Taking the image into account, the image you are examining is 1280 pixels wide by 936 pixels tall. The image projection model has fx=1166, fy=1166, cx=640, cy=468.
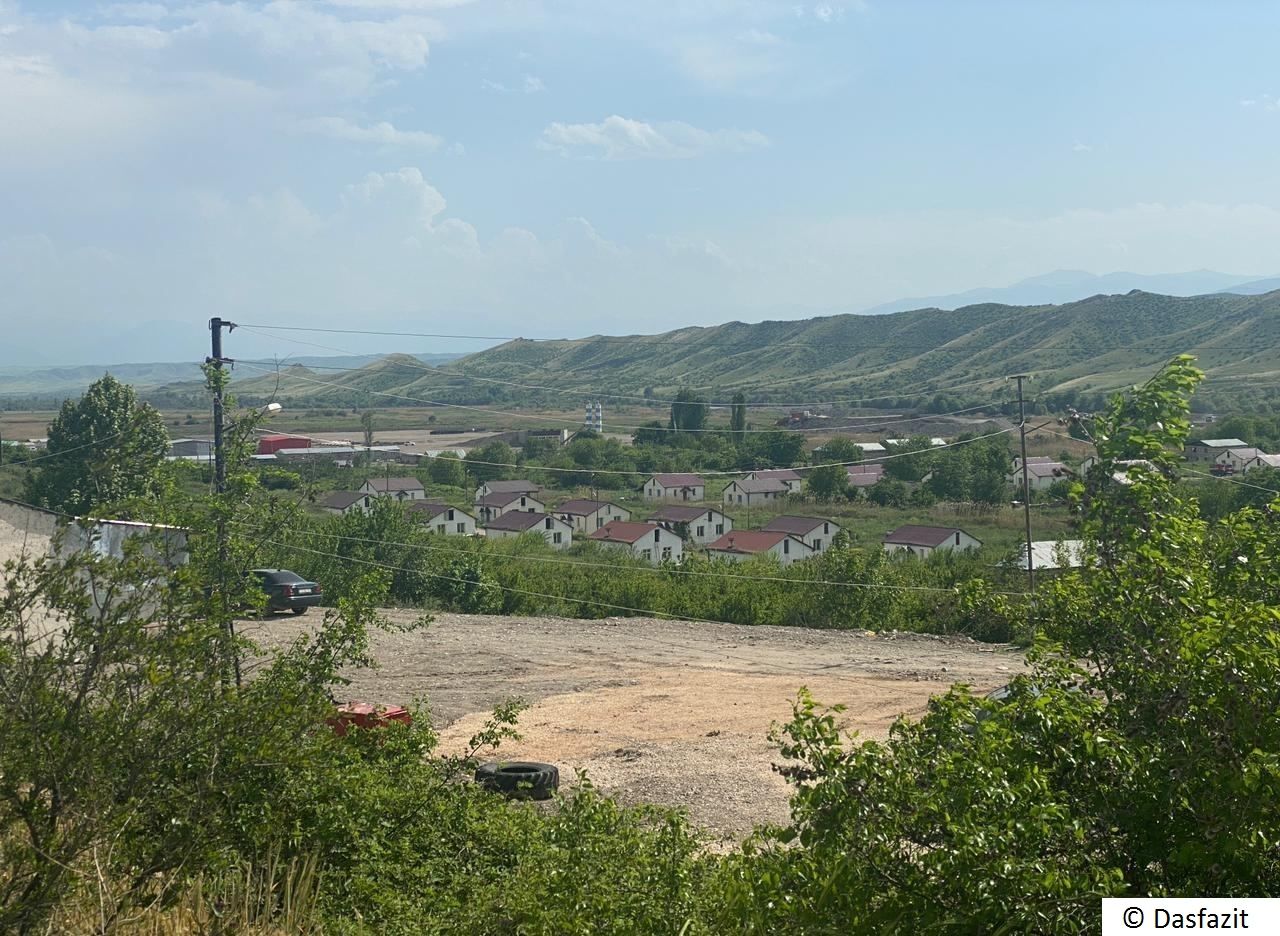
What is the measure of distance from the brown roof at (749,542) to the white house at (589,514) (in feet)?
32.3

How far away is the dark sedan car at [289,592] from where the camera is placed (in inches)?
1175

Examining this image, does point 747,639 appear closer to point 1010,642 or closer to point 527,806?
point 1010,642

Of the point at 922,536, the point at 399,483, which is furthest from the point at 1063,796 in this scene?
the point at 399,483

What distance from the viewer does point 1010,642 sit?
2977 cm

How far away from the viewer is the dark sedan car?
1175 inches

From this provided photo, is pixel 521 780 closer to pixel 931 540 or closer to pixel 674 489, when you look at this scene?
pixel 931 540

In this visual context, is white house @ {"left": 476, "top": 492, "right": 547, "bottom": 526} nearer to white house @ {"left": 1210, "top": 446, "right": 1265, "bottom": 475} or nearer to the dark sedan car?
the dark sedan car

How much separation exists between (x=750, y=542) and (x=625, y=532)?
6.13 metres

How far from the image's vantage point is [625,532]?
182 feet

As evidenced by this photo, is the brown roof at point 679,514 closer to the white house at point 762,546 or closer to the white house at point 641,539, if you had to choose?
the white house at point 641,539

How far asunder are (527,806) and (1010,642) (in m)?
21.9

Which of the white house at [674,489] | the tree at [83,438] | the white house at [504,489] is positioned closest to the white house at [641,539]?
the white house at [504,489]

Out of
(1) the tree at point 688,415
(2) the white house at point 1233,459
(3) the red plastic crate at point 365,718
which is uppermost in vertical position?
(1) the tree at point 688,415

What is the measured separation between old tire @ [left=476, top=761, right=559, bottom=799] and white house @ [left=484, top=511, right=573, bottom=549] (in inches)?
1650
